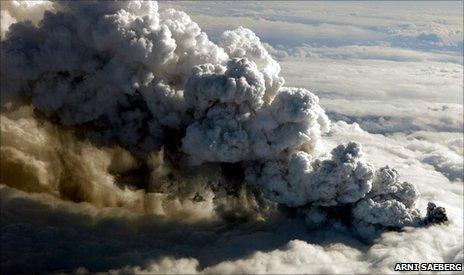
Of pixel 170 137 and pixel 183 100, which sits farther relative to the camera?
pixel 170 137

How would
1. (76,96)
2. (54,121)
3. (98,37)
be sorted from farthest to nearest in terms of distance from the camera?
(54,121)
(76,96)
(98,37)

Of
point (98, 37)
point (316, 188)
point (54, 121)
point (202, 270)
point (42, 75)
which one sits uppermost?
point (98, 37)

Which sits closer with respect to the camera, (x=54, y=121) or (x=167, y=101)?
(x=167, y=101)

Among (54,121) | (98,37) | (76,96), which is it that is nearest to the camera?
(98,37)

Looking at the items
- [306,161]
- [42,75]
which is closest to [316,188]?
[306,161]

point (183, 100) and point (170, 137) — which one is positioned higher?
point (183, 100)

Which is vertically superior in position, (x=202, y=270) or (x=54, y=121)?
(x=54, y=121)

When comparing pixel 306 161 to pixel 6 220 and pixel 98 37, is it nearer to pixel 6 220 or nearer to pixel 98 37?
pixel 98 37
